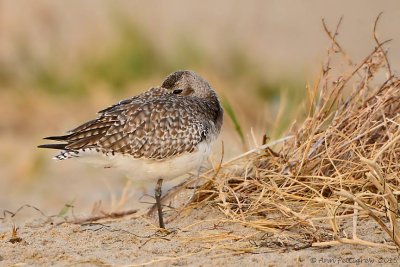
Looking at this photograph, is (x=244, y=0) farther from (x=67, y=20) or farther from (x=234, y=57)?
(x=234, y=57)

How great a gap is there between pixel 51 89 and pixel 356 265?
7524mm

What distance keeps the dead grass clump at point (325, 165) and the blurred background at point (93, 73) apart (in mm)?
1961

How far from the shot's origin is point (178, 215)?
18.6 ft

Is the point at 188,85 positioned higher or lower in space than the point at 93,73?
lower

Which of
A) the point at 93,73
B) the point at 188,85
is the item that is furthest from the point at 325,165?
the point at 93,73

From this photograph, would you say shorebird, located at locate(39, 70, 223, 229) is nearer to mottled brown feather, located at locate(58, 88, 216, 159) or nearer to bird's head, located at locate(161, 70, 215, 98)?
mottled brown feather, located at locate(58, 88, 216, 159)

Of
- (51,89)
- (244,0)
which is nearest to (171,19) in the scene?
(244,0)

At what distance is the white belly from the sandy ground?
27 centimetres

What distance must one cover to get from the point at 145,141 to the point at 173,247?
949 mm

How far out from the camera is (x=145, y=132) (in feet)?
18.7

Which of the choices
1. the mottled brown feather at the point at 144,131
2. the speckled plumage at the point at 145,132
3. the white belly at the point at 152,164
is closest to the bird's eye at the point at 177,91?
the speckled plumage at the point at 145,132

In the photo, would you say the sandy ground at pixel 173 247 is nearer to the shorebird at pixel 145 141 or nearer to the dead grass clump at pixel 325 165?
the dead grass clump at pixel 325 165

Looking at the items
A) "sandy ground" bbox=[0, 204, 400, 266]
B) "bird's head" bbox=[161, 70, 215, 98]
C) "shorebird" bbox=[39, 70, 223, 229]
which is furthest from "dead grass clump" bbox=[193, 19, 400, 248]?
"bird's head" bbox=[161, 70, 215, 98]

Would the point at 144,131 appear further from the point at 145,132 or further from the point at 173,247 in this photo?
the point at 173,247
